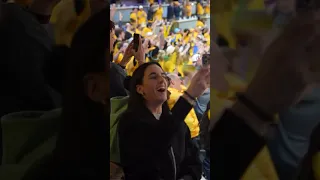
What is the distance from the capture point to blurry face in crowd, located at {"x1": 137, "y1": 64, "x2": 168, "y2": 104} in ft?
5.86

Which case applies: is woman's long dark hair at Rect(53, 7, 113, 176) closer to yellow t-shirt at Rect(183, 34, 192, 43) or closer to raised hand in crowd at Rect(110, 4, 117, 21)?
raised hand in crowd at Rect(110, 4, 117, 21)

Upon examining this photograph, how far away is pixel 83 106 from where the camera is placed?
1.65 metres

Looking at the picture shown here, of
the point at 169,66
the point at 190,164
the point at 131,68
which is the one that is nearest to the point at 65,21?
the point at 131,68

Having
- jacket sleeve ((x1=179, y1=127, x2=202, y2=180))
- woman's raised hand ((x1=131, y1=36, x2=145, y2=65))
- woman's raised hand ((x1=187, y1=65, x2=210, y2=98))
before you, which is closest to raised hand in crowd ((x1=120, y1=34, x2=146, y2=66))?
woman's raised hand ((x1=131, y1=36, x2=145, y2=65))

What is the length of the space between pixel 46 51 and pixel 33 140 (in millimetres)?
318

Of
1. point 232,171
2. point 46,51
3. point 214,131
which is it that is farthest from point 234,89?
point 46,51

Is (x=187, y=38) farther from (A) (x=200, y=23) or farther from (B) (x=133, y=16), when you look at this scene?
(B) (x=133, y=16)

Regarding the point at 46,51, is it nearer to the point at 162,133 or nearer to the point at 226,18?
the point at 162,133

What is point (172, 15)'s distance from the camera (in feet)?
6.68

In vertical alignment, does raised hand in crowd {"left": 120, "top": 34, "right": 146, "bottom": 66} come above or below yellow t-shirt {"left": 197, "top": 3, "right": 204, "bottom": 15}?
below

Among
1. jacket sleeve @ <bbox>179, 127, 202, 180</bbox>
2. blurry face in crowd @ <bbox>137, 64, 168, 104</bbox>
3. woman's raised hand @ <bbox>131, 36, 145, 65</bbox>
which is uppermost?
woman's raised hand @ <bbox>131, 36, 145, 65</bbox>

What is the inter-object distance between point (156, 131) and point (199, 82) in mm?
252

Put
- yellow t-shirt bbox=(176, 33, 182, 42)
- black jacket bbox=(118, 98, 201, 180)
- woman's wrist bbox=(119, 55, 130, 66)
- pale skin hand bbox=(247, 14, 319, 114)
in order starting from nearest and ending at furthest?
pale skin hand bbox=(247, 14, 319, 114), black jacket bbox=(118, 98, 201, 180), woman's wrist bbox=(119, 55, 130, 66), yellow t-shirt bbox=(176, 33, 182, 42)

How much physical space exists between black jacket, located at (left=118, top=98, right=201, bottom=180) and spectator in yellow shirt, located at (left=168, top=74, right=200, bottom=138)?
0.06 ft
